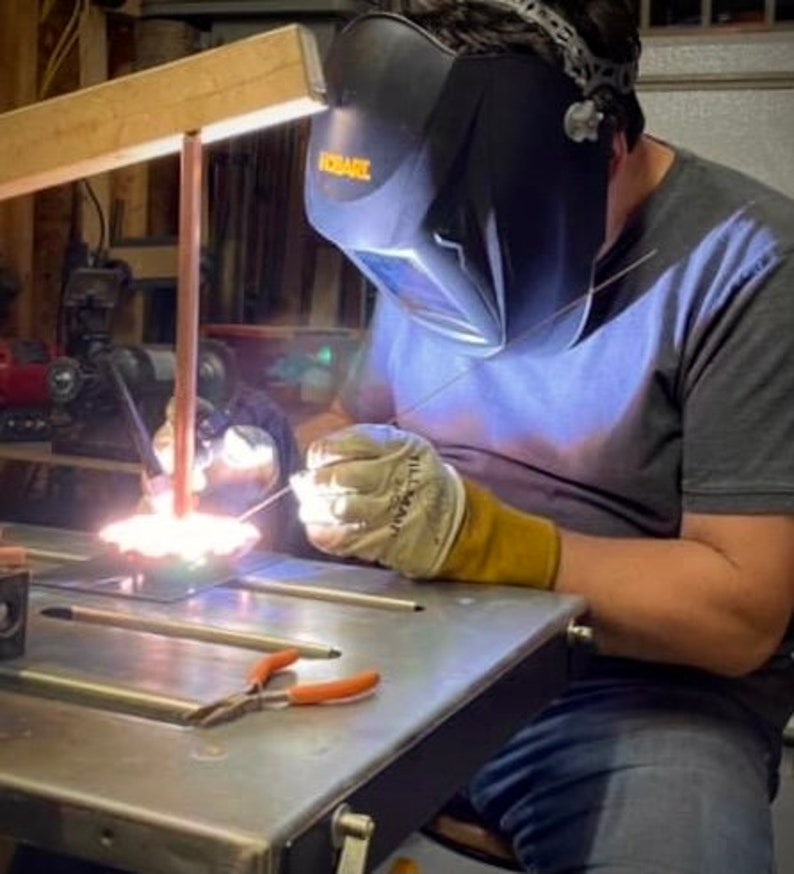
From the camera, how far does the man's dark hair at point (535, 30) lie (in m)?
1.25

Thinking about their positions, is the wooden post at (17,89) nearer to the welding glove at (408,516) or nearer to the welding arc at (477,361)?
the welding arc at (477,361)

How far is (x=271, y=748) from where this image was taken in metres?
0.79

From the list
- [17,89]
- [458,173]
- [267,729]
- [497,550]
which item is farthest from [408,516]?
[17,89]

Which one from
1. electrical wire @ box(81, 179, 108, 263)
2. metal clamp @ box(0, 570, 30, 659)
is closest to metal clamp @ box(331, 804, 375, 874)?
metal clamp @ box(0, 570, 30, 659)

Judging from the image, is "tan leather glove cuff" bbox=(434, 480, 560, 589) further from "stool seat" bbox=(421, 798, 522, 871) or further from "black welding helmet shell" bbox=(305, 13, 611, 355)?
"stool seat" bbox=(421, 798, 522, 871)

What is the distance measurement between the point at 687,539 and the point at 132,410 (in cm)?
Result: 55

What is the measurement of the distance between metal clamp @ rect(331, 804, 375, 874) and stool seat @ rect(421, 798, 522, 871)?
→ 661mm

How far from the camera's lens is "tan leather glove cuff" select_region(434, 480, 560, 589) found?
4.08 feet

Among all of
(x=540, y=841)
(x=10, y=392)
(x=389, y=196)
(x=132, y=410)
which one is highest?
(x=389, y=196)

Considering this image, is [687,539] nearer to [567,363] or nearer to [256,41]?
[567,363]

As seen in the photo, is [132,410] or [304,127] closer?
[132,410]

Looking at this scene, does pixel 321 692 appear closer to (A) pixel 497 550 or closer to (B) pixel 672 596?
(A) pixel 497 550

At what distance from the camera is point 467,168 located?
118cm

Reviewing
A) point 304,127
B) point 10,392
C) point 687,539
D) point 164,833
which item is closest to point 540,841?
point 687,539
